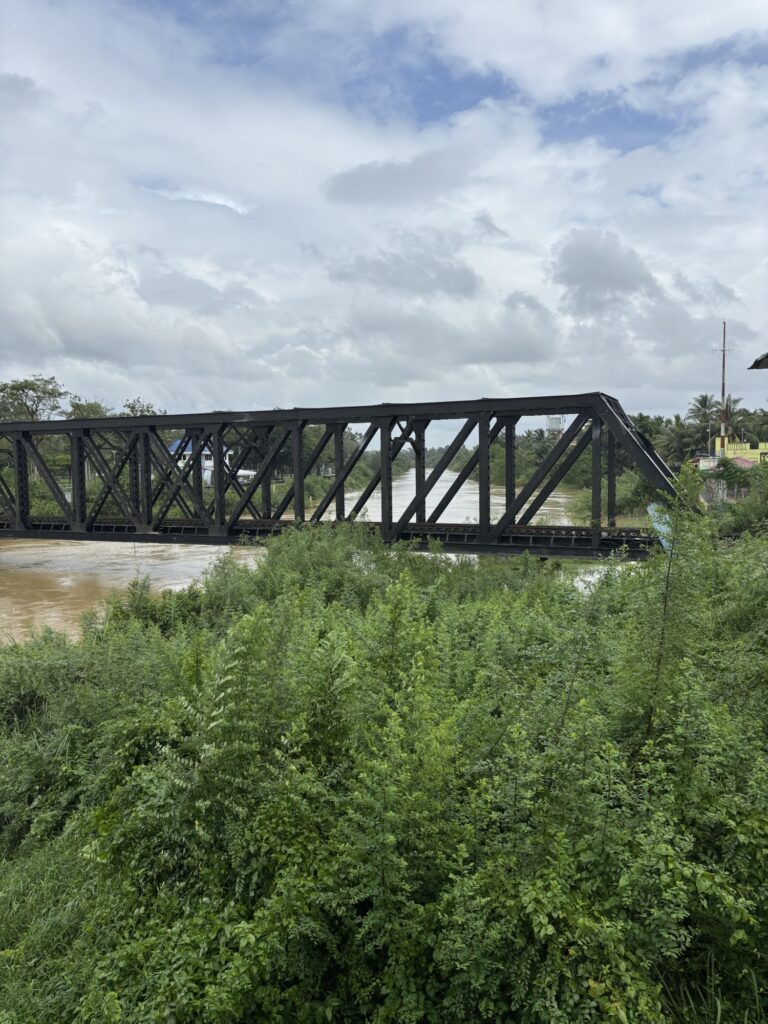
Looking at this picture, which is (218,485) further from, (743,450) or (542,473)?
(743,450)

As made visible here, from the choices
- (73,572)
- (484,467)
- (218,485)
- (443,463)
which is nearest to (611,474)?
(484,467)

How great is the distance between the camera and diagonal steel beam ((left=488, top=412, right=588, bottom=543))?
17.4 metres

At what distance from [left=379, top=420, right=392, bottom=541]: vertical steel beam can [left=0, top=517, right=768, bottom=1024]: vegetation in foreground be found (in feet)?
47.7

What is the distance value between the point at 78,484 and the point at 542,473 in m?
18.2

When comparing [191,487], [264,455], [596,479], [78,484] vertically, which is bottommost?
[596,479]

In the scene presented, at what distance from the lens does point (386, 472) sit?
21.0m

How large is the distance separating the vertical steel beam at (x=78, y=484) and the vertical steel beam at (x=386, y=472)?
12.6 m

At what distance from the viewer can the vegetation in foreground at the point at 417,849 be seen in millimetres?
3396

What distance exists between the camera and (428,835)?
13.0 feet

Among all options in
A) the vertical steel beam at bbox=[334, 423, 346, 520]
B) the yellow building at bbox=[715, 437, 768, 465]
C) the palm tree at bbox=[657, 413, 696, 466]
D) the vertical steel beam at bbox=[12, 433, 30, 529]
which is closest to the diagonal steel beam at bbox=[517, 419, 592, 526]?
the vertical steel beam at bbox=[334, 423, 346, 520]

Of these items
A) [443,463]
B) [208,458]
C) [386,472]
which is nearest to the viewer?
[443,463]

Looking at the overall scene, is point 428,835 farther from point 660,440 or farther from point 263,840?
point 660,440

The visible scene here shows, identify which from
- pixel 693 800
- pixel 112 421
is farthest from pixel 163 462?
pixel 693 800

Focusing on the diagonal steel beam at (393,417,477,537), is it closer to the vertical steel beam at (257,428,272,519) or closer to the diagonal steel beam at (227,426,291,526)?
the diagonal steel beam at (227,426,291,526)
